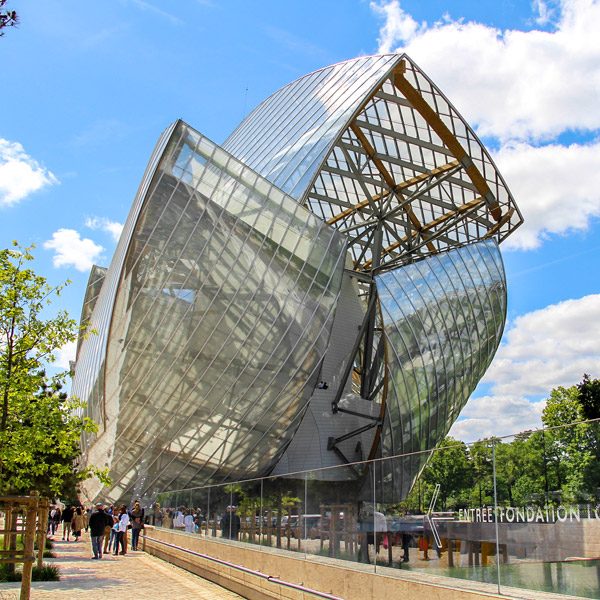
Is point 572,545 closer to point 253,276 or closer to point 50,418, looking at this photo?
point 50,418

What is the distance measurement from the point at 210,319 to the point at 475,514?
19.1 meters

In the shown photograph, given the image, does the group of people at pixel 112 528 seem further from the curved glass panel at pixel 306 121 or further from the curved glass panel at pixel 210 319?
the curved glass panel at pixel 306 121

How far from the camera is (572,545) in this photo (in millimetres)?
6473

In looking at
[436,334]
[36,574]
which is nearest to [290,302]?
[436,334]

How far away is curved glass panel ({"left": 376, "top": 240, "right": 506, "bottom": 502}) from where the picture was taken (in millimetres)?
33281

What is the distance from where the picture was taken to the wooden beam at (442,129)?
113ft

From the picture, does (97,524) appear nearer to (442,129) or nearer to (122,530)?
(122,530)

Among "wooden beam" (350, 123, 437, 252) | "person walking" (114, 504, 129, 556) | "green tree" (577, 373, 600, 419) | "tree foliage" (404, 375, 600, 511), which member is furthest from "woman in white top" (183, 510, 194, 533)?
"green tree" (577, 373, 600, 419)

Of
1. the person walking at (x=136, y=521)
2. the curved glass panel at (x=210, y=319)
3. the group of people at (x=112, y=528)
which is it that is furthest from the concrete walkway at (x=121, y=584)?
the curved glass panel at (x=210, y=319)

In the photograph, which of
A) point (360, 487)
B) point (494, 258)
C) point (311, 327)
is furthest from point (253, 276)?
point (494, 258)

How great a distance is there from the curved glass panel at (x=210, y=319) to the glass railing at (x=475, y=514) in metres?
13.4

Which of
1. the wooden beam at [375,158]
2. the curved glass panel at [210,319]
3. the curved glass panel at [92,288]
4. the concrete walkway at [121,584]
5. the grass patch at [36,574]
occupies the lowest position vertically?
the concrete walkway at [121,584]

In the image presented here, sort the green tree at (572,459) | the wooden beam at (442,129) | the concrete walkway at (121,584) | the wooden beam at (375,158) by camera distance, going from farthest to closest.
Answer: the wooden beam at (375,158)
the wooden beam at (442,129)
the concrete walkway at (121,584)
the green tree at (572,459)

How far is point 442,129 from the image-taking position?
3647 centimetres
